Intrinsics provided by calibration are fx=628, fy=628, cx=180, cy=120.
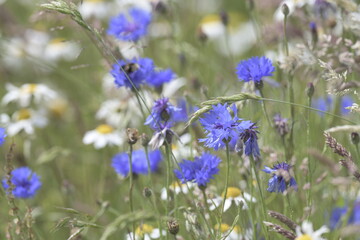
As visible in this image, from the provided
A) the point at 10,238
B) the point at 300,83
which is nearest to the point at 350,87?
the point at 10,238

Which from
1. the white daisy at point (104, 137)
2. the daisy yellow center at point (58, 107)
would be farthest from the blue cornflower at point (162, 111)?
the daisy yellow center at point (58, 107)

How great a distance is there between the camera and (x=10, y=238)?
56.7 inches

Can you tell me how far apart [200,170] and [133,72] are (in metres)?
0.33

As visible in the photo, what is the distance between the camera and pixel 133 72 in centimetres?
160

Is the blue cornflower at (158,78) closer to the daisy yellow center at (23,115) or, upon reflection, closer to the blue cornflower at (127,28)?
the blue cornflower at (127,28)

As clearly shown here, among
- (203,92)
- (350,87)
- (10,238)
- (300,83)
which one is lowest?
(300,83)

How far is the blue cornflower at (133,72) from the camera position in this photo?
1.59m

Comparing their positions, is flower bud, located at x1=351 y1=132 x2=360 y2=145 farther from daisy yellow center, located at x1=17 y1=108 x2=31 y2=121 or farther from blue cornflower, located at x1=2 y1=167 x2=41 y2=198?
daisy yellow center, located at x1=17 y1=108 x2=31 y2=121

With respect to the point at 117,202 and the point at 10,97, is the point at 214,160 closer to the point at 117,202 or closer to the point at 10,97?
the point at 117,202

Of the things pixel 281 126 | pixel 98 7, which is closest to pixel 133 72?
pixel 281 126

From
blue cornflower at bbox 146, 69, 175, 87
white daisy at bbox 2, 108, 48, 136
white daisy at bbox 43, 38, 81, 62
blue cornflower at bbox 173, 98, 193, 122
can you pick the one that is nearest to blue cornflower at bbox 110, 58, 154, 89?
blue cornflower at bbox 146, 69, 175, 87

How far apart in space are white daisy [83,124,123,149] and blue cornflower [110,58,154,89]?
0.58 meters

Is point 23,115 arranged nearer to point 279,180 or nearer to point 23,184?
point 23,184

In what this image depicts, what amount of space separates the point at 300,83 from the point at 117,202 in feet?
2.78
